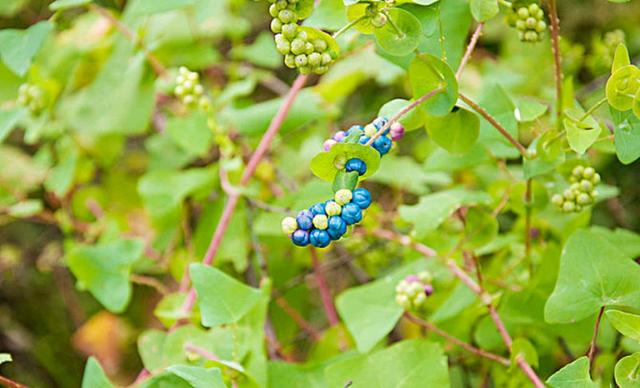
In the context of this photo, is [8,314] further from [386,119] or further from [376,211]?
[386,119]

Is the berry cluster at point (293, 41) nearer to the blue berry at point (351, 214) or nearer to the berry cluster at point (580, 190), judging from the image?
the blue berry at point (351, 214)

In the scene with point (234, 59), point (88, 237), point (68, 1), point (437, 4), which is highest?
point (437, 4)

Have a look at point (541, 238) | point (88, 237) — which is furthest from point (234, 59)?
point (541, 238)

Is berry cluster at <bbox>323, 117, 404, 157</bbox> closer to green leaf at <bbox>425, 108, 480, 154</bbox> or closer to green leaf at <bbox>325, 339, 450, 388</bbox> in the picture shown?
green leaf at <bbox>425, 108, 480, 154</bbox>

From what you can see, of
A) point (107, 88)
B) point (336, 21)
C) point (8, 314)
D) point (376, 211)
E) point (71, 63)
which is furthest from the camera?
point (8, 314)

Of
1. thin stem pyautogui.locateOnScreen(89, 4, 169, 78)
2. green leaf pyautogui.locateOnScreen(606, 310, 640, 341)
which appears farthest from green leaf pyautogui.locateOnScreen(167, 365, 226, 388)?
thin stem pyautogui.locateOnScreen(89, 4, 169, 78)
